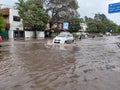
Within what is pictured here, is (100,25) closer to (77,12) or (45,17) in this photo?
(77,12)

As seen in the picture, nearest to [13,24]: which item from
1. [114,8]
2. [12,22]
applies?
[12,22]

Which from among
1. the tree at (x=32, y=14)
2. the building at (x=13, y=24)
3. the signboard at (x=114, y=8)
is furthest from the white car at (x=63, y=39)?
the building at (x=13, y=24)

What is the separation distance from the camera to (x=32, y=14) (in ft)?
183

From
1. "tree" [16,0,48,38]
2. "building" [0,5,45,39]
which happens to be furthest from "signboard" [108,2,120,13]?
"building" [0,5,45,39]

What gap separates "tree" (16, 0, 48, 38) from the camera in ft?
181

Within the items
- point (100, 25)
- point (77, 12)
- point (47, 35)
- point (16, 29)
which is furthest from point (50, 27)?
point (100, 25)

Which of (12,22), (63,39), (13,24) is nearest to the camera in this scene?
(63,39)

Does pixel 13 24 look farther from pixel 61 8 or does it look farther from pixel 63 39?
pixel 63 39

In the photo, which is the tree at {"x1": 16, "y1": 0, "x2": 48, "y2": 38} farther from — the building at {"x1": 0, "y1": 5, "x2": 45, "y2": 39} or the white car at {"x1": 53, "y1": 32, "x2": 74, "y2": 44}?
the white car at {"x1": 53, "y1": 32, "x2": 74, "y2": 44}

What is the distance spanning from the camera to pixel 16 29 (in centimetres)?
5559

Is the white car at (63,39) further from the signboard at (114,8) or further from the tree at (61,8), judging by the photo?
the tree at (61,8)

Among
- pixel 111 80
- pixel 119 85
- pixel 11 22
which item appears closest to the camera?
pixel 119 85

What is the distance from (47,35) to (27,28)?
985cm

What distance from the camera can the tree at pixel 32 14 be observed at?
55.2 m
